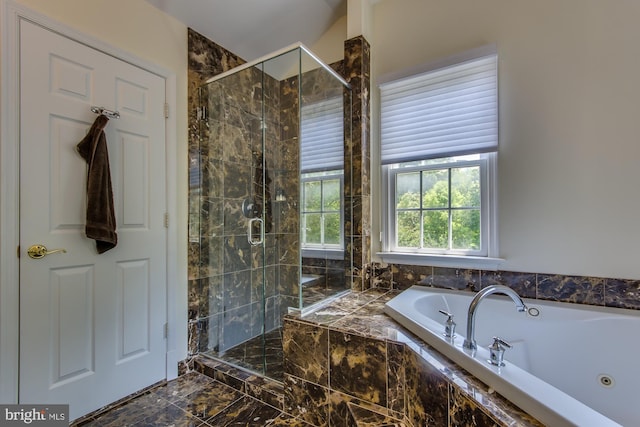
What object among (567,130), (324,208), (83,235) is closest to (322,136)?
(324,208)

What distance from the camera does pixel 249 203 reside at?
98.0 inches

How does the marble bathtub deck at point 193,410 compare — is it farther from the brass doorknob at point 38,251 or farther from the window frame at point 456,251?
the window frame at point 456,251

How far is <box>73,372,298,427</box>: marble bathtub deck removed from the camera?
1560mm

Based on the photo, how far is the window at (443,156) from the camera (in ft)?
6.33

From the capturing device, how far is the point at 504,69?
1883 millimetres

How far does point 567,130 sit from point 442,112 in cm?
72

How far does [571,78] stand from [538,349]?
1.55 metres

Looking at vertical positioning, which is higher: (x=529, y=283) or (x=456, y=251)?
(x=456, y=251)

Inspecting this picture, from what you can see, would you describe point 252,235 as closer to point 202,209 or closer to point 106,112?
point 202,209

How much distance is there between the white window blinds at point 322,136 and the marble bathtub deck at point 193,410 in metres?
1.59

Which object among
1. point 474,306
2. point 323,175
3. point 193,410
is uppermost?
point 323,175

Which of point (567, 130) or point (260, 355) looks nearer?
point (567, 130)

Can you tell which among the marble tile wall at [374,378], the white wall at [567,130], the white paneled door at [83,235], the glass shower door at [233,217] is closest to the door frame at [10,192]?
the white paneled door at [83,235]

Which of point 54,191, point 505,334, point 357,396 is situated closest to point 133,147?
point 54,191
